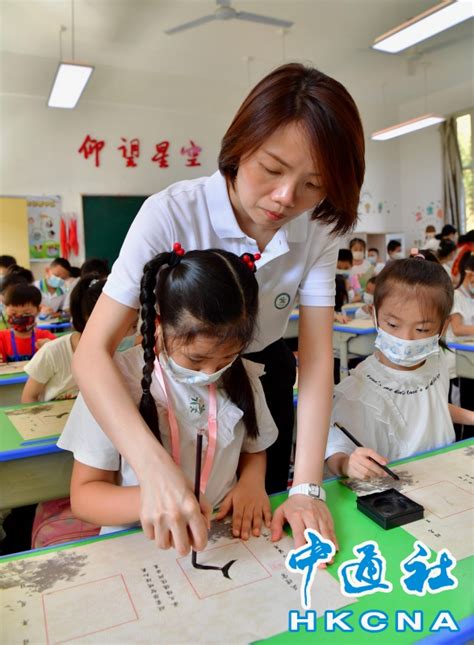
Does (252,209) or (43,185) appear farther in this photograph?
(43,185)

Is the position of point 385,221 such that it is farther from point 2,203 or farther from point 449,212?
point 2,203

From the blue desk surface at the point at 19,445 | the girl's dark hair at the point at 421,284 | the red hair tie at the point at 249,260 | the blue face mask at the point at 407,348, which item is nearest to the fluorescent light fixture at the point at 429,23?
the girl's dark hair at the point at 421,284

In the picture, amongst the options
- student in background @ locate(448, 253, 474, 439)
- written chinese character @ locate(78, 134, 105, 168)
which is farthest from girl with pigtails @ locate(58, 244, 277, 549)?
written chinese character @ locate(78, 134, 105, 168)

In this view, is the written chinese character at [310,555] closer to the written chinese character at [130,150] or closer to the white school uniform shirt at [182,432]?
the white school uniform shirt at [182,432]

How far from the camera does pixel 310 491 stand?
89cm

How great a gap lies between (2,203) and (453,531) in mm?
6332

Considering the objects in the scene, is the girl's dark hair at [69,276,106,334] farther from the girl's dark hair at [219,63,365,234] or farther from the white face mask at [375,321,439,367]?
the girl's dark hair at [219,63,365,234]

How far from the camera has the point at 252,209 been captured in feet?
2.76

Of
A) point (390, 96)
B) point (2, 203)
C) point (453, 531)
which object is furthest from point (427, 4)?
point (453, 531)

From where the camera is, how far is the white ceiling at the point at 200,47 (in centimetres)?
462

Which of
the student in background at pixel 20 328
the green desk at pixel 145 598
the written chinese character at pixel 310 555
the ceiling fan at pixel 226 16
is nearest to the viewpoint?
the green desk at pixel 145 598

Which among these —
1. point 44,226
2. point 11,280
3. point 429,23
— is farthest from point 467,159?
A: point 11,280

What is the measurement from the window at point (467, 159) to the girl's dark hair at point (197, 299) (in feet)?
25.1

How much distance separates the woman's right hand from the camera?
2.15ft
